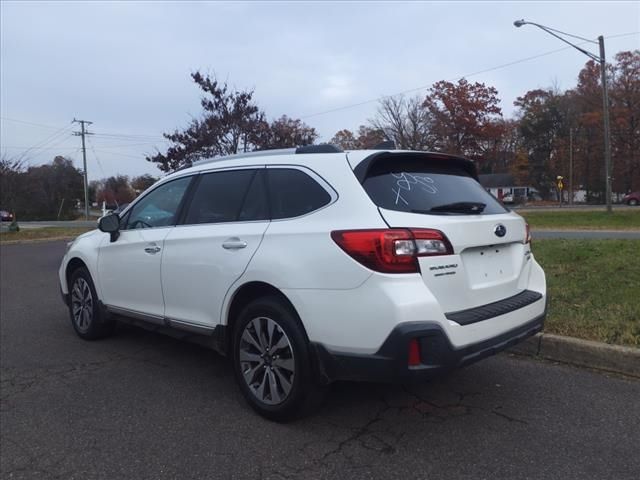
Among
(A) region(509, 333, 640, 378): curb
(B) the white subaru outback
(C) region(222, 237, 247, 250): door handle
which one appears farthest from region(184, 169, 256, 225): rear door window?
(A) region(509, 333, 640, 378): curb

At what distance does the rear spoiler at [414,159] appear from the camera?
3264 mm

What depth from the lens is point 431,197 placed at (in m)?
3.36

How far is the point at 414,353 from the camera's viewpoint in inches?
112

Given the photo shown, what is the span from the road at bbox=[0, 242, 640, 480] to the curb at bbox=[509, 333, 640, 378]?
0.46 ft

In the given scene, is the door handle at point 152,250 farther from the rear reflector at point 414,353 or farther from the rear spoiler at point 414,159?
the rear reflector at point 414,353

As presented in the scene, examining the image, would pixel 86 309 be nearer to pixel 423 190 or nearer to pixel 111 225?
pixel 111 225

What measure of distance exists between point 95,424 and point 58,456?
16.7 inches

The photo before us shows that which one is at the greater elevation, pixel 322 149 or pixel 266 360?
pixel 322 149

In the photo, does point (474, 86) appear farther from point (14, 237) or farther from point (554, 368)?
point (554, 368)

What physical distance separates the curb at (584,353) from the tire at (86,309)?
4051 mm

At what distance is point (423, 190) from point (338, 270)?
2.73 feet

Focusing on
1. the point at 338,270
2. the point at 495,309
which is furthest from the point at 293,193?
the point at 495,309

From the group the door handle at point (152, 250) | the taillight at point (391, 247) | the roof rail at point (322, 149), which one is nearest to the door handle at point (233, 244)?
the roof rail at point (322, 149)

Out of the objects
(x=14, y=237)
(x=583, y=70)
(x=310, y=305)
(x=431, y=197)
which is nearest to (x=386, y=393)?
(x=310, y=305)
